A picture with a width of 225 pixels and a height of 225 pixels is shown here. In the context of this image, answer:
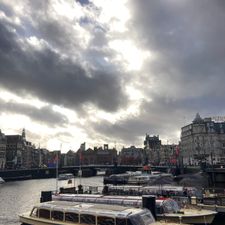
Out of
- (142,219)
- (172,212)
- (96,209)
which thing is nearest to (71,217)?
(96,209)

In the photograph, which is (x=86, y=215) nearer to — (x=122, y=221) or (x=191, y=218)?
(x=122, y=221)

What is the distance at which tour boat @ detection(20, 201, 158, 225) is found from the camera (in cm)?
3278

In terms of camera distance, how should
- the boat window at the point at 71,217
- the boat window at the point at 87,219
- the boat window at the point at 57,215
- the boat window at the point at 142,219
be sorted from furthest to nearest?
the boat window at the point at 57,215 < the boat window at the point at 71,217 < the boat window at the point at 87,219 < the boat window at the point at 142,219

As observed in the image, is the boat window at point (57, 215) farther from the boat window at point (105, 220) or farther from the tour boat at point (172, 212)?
the tour boat at point (172, 212)

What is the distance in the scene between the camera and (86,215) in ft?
119

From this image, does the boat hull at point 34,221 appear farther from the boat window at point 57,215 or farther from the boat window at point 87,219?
the boat window at point 87,219

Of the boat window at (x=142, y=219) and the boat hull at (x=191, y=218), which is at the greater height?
the boat window at (x=142, y=219)

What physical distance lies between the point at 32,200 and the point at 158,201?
Result: 51.6 m

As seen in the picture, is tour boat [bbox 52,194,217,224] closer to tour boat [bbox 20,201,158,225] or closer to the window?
tour boat [bbox 20,201,158,225]

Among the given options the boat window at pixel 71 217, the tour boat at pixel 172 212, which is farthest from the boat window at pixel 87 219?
the tour boat at pixel 172 212


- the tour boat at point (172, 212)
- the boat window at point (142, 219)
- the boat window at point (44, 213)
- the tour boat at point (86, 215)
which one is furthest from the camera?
the tour boat at point (172, 212)

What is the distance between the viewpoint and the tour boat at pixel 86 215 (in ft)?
108

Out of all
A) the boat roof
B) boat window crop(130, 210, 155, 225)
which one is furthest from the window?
boat window crop(130, 210, 155, 225)

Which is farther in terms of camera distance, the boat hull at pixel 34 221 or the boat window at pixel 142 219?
the boat hull at pixel 34 221
